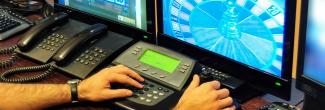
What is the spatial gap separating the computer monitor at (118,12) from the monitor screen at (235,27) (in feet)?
0.26

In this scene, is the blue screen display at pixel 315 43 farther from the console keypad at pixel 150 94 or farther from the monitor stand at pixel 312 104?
the console keypad at pixel 150 94

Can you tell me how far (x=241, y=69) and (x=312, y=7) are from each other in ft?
1.19

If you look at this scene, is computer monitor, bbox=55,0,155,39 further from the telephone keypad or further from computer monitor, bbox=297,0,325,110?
computer monitor, bbox=297,0,325,110

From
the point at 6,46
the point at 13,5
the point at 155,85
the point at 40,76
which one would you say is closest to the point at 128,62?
the point at 155,85

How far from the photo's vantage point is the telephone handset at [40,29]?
1.57 meters

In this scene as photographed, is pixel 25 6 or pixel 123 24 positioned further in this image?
A: pixel 25 6

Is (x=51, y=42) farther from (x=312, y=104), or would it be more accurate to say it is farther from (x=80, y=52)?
(x=312, y=104)

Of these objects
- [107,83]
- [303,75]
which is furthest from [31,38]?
[303,75]

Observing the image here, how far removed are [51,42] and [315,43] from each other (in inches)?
36.7

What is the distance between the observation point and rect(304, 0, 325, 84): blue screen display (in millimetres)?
920

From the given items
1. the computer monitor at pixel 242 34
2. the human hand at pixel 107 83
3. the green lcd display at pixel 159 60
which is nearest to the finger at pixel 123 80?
the human hand at pixel 107 83

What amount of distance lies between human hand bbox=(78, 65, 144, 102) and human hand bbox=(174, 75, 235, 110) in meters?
0.16

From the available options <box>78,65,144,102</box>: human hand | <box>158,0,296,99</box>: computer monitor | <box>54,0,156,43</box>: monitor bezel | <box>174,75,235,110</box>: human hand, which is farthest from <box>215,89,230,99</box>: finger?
<box>54,0,156,43</box>: monitor bezel

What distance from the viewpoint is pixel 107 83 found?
125cm
